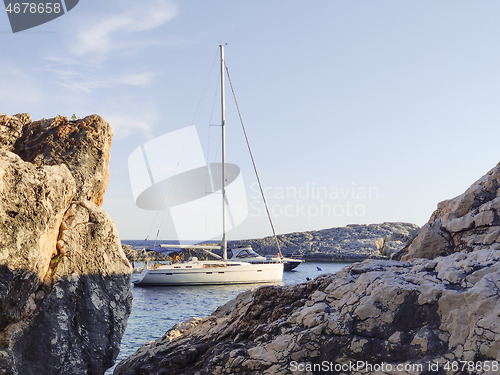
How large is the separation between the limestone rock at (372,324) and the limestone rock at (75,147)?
337cm

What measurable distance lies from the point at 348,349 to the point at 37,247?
419 centimetres

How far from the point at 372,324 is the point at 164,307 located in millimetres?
23767

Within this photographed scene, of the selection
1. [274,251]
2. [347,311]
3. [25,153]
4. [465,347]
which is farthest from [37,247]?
[274,251]

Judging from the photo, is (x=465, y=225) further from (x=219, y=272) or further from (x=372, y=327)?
(x=219, y=272)

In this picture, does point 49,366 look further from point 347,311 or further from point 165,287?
point 165,287

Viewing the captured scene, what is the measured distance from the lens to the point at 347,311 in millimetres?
4566

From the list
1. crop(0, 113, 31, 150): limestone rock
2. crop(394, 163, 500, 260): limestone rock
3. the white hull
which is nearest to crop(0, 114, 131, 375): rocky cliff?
crop(0, 113, 31, 150): limestone rock

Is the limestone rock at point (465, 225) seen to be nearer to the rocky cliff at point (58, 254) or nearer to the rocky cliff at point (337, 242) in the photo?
the rocky cliff at point (58, 254)

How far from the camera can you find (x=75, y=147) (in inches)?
298

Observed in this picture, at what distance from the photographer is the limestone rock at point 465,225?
279 inches

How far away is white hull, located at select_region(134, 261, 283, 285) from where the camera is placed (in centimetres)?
3566

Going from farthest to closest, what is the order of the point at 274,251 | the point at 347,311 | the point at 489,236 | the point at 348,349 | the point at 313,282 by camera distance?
the point at 274,251, the point at 489,236, the point at 313,282, the point at 347,311, the point at 348,349

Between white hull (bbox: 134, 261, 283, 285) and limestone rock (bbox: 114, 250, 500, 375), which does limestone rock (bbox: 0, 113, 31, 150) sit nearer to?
limestone rock (bbox: 114, 250, 500, 375)

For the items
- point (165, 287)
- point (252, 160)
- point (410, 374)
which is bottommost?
point (165, 287)
